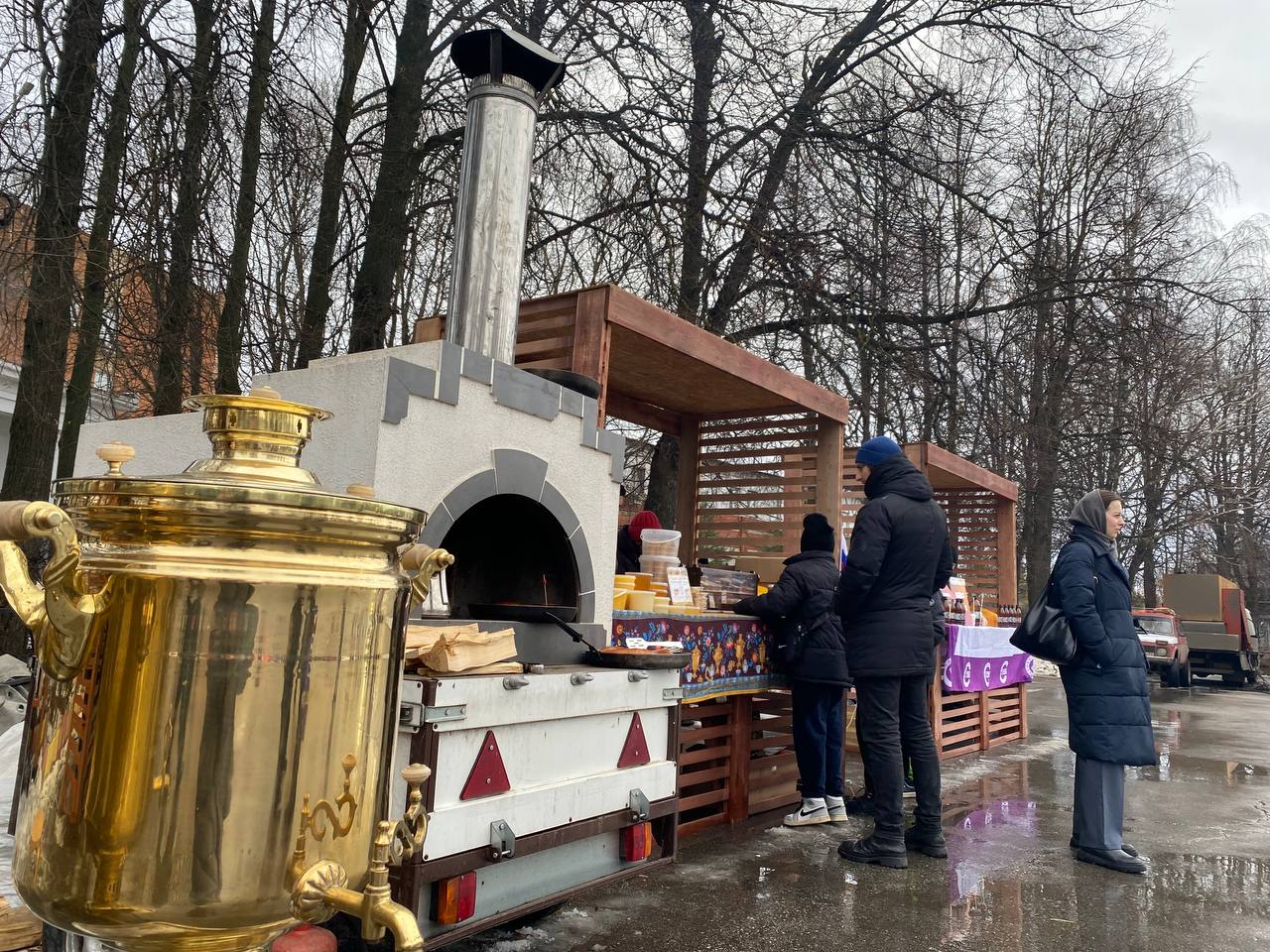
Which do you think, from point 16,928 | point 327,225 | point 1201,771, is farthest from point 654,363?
point 1201,771

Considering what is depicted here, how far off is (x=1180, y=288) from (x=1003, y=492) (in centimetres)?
297

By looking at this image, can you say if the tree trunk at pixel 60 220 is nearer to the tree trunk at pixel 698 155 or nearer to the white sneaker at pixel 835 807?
the tree trunk at pixel 698 155

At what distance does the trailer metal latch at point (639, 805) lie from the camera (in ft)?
10.2

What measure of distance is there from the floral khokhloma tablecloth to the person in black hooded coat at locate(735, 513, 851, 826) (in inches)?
5.0

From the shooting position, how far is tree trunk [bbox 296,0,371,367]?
642 cm

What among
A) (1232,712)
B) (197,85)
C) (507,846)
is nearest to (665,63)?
(197,85)

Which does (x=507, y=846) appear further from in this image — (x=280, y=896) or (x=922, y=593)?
(x=922, y=593)

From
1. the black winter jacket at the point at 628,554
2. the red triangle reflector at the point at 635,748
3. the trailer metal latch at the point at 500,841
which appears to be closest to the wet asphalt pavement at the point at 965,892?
the red triangle reflector at the point at 635,748

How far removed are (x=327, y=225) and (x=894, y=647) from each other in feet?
16.3

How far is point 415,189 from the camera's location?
23.7ft

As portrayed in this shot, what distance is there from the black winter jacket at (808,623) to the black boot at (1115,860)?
1483 mm

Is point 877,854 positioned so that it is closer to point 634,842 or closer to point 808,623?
point 808,623

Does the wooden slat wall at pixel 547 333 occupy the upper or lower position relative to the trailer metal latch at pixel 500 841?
upper

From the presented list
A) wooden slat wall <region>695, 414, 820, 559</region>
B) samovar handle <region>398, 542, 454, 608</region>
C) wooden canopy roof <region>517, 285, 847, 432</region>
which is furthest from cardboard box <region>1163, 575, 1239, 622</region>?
samovar handle <region>398, 542, 454, 608</region>
